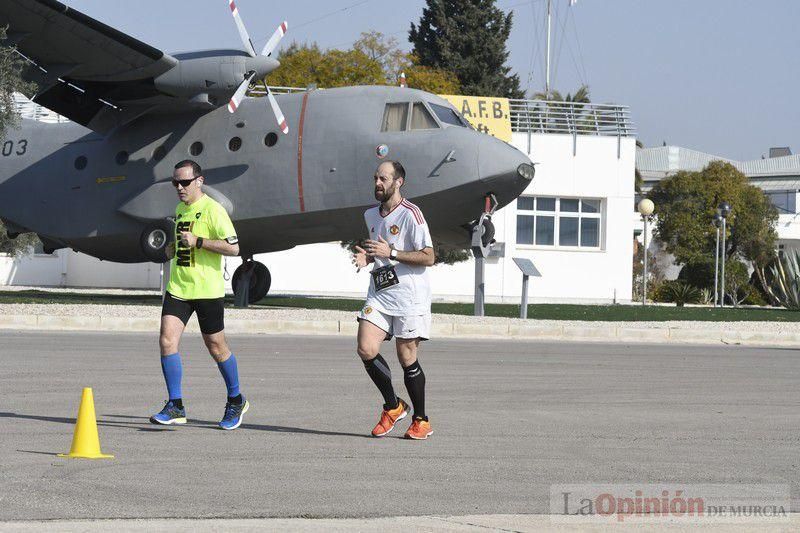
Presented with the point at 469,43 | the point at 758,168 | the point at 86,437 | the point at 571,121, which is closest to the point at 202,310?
the point at 86,437

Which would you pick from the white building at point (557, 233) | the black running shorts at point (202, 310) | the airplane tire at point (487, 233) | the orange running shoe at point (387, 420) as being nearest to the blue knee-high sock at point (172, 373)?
the black running shorts at point (202, 310)

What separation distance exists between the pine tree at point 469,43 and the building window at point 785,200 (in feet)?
120

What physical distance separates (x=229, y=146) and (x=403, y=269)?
16113 mm

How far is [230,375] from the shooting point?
8.70 meters

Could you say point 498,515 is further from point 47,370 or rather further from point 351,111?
point 351,111

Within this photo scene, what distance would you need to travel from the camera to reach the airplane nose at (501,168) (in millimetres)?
22094

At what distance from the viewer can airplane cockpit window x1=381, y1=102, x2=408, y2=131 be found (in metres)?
22.8

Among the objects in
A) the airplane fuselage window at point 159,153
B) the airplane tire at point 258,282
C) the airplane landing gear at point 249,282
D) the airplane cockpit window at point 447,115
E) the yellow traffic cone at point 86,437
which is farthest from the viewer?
the airplane tire at point 258,282

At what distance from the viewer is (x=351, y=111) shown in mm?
22984

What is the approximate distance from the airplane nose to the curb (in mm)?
2718

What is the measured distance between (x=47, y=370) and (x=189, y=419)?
4.41 metres

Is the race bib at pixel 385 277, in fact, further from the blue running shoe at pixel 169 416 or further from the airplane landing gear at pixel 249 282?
the airplane landing gear at pixel 249 282

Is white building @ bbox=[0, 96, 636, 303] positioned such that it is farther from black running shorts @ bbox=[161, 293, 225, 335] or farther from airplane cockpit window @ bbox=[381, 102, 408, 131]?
black running shorts @ bbox=[161, 293, 225, 335]

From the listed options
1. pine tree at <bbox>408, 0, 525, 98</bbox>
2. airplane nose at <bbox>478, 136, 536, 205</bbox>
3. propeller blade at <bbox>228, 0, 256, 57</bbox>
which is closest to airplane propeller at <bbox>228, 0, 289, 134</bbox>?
propeller blade at <bbox>228, 0, 256, 57</bbox>
